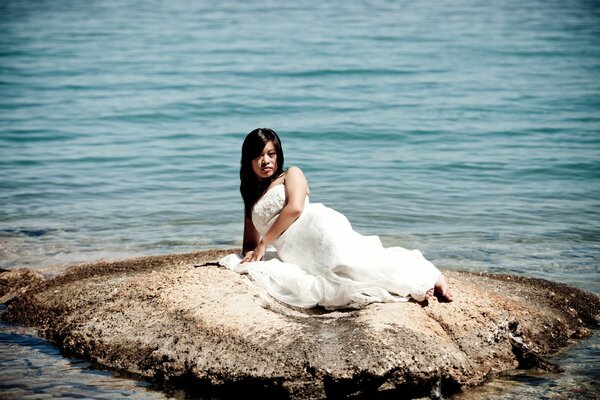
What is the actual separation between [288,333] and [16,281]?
329 centimetres

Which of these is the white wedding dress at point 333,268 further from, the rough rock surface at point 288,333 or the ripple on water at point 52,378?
the ripple on water at point 52,378

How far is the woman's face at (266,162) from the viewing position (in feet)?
20.6

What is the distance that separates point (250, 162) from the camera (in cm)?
634

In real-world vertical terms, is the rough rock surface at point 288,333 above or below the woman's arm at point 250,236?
below

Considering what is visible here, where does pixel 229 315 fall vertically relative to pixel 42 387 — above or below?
above

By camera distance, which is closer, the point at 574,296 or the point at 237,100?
the point at 574,296

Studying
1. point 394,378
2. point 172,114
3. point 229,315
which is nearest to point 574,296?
point 394,378

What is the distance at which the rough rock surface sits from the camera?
198 inches

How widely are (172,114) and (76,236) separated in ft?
30.6

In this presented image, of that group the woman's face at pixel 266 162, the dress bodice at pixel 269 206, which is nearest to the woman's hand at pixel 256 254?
the dress bodice at pixel 269 206

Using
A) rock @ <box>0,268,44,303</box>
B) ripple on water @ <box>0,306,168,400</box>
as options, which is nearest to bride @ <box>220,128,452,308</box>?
ripple on water @ <box>0,306,168,400</box>

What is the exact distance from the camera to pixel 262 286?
20.0ft

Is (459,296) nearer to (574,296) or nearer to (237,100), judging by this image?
(574,296)

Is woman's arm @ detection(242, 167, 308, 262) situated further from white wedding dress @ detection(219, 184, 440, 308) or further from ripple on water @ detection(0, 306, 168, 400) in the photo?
ripple on water @ detection(0, 306, 168, 400)
